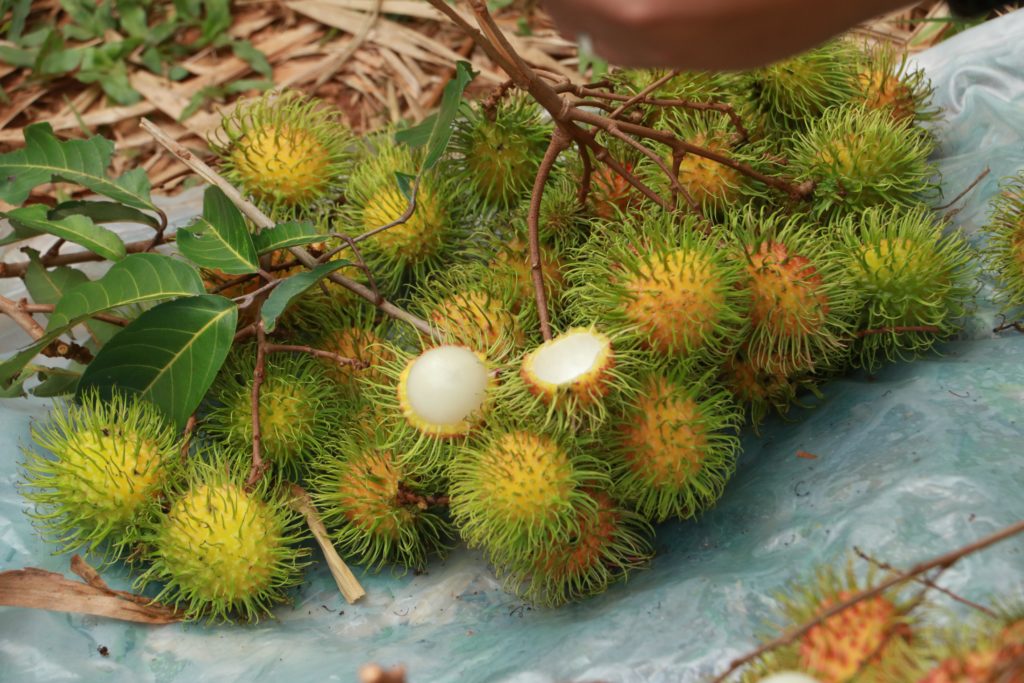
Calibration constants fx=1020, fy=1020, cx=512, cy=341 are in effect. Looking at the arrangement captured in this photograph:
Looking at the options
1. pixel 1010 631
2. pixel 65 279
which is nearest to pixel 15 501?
pixel 65 279

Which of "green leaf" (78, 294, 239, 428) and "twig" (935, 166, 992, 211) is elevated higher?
"twig" (935, 166, 992, 211)

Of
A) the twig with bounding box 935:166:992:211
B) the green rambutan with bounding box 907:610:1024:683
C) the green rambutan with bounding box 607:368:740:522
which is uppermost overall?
the twig with bounding box 935:166:992:211

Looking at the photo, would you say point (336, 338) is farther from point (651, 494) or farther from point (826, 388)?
point (826, 388)

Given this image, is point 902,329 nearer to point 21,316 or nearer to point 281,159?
point 281,159

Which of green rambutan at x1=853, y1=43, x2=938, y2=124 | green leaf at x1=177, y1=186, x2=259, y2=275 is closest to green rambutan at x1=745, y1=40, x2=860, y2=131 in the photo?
green rambutan at x1=853, y1=43, x2=938, y2=124

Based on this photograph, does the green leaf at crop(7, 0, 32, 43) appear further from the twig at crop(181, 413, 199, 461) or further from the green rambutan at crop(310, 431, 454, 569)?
the green rambutan at crop(310, 431, 454, 569)
